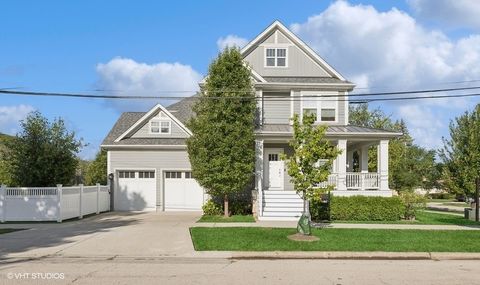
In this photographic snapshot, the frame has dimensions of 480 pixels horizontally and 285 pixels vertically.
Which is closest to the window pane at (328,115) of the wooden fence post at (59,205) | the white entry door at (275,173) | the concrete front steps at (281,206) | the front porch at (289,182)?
the front porch at (289,182)

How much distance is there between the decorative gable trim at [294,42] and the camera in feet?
94.0

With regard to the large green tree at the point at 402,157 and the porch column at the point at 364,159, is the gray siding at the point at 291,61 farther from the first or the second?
the large green tree at the point at 402,157

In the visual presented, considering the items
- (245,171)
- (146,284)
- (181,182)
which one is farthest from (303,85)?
(146,284)

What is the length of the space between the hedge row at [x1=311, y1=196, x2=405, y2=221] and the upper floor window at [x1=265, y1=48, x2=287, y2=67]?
9958 mm

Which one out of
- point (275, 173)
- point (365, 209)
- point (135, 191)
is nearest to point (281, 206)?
point (365, 209)

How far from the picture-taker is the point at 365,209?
870 inches

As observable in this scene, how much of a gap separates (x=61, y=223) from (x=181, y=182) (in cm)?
830

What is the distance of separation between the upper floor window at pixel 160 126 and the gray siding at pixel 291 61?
6.08 m

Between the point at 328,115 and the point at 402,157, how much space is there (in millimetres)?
21114

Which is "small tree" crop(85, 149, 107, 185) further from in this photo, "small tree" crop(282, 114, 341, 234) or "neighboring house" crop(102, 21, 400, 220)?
"small tree" crop(282, 114, 341, 234)

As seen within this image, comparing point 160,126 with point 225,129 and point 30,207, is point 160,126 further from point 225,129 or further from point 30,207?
point 30,207

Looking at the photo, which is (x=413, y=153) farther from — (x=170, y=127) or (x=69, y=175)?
(x=69, y=175)

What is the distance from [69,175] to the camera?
1045 inches

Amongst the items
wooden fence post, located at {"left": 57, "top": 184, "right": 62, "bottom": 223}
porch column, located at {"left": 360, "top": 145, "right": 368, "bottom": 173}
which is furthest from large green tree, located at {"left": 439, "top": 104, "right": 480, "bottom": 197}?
wooden fence post, located at {"left": 57, "top": 184, "right": 62, "bottom": 223}
